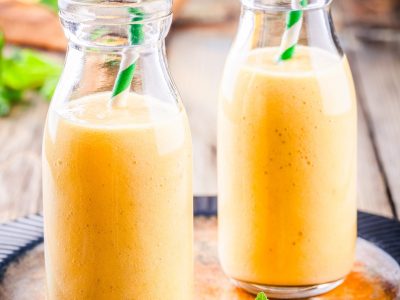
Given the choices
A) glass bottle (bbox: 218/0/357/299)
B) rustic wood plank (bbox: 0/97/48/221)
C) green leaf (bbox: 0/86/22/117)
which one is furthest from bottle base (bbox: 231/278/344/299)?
green leaf (bbox: 0/86/22/117)

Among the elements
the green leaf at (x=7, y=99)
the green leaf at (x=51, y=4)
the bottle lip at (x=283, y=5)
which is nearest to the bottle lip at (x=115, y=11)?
the bottle lip at (x=283, y=5)

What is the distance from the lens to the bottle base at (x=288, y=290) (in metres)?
1.13

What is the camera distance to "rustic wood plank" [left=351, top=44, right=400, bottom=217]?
5.91ft

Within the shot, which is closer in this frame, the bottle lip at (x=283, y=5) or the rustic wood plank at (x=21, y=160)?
the bottle lip at (x=283, y=5)

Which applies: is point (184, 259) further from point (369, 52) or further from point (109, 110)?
point (369, 52)

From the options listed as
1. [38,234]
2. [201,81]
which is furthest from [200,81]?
[38,234]

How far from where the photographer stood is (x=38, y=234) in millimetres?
1268

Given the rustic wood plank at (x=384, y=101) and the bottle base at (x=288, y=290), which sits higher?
the bottle base at (x=288, y=290)

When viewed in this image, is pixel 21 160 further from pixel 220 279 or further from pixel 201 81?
pixel 220 279

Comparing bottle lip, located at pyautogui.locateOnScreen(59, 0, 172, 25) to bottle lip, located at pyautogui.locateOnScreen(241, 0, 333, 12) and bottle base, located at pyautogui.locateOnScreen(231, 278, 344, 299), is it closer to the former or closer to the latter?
bottle lip, located at pyautogui.locateOnScreen(241, 0, 333, 12)

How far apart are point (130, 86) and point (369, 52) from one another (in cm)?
168

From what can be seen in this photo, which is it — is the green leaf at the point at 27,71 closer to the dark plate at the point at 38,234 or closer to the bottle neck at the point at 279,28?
the dark plate at the point at 38,234

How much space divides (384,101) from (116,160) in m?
1.37

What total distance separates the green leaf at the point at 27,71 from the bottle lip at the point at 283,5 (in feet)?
4.02
